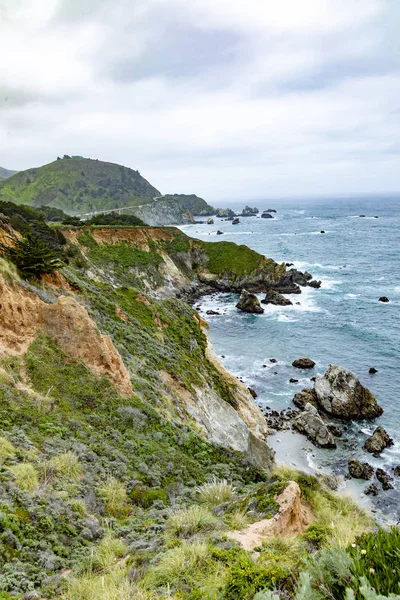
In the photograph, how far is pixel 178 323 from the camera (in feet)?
108

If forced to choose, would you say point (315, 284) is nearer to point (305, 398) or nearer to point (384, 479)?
point (305, 398)

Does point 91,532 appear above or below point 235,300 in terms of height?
above

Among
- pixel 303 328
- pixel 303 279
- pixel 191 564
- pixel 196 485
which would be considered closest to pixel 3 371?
pixel 196 485

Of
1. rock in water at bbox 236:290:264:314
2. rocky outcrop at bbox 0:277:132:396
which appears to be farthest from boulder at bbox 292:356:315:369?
rocky outcrop at bbox 0:277:132:396

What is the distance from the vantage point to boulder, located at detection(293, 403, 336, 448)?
30.8 m

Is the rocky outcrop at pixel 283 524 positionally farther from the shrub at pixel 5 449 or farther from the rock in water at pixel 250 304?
the rock in water at pixel 250 304

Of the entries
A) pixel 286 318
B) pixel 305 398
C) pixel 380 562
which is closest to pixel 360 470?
pixel 305 398

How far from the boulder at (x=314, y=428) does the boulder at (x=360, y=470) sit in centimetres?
301

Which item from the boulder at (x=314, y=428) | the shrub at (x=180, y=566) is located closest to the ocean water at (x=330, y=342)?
the boulder at (x=314, y=428)

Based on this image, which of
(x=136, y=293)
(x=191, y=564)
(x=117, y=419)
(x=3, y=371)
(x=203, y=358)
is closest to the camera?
(x=191, y=564)

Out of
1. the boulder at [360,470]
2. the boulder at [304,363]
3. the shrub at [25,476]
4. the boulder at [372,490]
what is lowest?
the boulder at [372,490]

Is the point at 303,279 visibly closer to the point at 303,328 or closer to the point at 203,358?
the point at 303,328

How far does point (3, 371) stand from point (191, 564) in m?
10.4

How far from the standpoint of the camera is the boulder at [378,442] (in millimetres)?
29541
